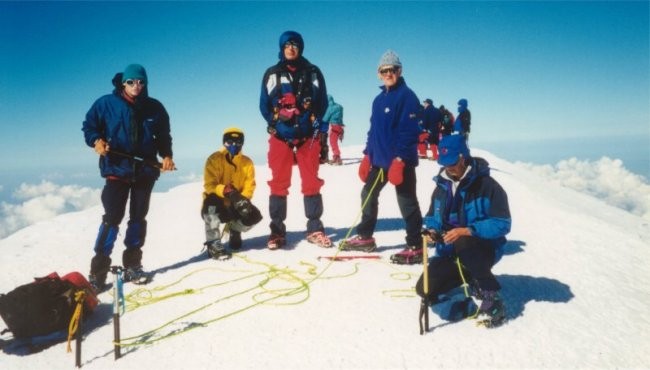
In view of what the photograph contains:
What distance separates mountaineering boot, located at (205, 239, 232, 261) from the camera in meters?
5.27

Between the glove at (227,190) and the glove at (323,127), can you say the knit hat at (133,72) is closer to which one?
the glove at (227,190)

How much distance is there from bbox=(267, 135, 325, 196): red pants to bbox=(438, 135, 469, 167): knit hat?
→ 250 cm

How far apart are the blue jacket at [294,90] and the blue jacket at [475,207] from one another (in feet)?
7.81

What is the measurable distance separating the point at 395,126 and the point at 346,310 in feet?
7.91

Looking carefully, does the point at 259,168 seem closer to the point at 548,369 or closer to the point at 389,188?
the point at 389,188

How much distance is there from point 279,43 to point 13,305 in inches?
160

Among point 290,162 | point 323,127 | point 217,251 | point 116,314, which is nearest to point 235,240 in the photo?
point 217,251

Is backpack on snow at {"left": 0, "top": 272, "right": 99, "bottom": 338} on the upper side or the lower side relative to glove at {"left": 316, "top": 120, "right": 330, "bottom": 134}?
lower

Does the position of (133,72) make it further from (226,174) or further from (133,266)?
(133,266)

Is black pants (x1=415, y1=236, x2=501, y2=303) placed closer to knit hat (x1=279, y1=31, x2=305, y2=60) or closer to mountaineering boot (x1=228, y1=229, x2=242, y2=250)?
mountaineering boot (x1=228, y1=229, x2=242, y2=250)

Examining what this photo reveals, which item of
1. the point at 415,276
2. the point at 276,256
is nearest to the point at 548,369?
the point at 415,276

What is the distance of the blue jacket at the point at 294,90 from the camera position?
A: 5289 millimetres

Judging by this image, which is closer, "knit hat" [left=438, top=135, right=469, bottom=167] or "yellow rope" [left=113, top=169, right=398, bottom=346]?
"knit hat" [left=438, top=135, right=469, bottom=167]

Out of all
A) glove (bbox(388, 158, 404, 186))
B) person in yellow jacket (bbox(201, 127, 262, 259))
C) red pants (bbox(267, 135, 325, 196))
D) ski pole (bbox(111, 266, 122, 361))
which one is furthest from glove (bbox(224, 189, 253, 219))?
ski pole (bbox(111, 266, 122, 361))
